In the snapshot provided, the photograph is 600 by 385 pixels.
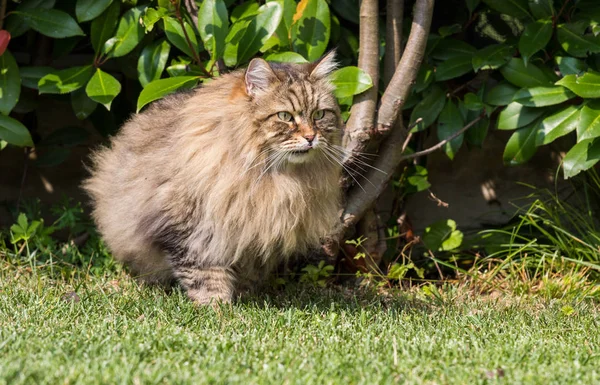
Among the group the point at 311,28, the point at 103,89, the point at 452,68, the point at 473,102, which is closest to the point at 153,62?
the point at 103,89

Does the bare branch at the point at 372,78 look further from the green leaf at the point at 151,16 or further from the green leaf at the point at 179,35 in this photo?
the green leaf at the point at 151,16

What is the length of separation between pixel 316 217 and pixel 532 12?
1.67m

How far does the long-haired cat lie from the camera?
3225 millimetres

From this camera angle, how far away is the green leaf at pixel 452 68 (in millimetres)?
4047

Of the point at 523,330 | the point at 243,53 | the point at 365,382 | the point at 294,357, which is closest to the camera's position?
the point at 365,382

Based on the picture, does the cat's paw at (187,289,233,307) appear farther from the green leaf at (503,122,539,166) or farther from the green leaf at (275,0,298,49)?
the green leaf at (503,122,539,166)

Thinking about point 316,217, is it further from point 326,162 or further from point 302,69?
point 302,69

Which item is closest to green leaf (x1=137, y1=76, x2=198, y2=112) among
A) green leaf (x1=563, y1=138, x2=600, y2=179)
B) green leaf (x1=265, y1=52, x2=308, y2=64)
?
green leaf (x1=265, y1=52, x2=308, y2=64)

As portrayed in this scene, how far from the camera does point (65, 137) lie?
4.58 meters

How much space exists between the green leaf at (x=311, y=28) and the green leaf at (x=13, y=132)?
1518mm

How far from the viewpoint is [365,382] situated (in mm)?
2279

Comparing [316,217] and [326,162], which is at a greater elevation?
[326,162]

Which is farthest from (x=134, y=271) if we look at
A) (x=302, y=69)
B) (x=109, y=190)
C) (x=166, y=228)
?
(x=302, y=69)

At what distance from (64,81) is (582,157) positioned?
270cm
